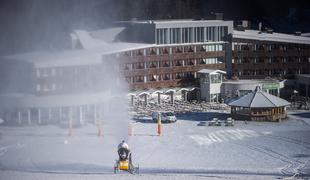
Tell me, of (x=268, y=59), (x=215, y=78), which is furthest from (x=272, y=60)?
(x=215, y=78)

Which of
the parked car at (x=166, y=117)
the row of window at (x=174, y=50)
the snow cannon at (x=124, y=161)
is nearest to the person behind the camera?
the snow cannon at (x=124, y=161)

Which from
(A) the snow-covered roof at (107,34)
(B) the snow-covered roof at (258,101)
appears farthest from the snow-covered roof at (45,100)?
(A) the snow-covered roof at (107,34)

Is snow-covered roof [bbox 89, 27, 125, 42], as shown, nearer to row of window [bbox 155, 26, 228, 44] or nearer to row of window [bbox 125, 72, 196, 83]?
row of window [bbox 155, 26, 228, 44]

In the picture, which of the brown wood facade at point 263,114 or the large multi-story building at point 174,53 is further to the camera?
the large multi-story building at point 174,53

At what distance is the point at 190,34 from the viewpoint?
5453cm

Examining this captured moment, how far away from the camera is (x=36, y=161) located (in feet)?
107

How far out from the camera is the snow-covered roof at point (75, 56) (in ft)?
146

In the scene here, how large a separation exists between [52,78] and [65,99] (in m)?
2.31

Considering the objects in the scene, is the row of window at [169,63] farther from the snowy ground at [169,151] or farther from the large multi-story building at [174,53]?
the snowy ground at [169,151]

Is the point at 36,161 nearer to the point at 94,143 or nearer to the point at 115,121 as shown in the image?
the point at 94,143

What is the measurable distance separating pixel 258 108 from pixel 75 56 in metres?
14.8

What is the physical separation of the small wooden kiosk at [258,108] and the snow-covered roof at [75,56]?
10950 millimetres

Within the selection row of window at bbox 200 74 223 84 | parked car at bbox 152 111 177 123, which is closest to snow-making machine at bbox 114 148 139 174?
parked car at bbox 152 111 177 123

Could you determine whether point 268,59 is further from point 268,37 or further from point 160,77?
point 160,77
